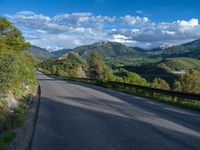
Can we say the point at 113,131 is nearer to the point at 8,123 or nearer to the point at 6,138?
the point at 6,138

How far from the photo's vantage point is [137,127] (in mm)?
10180

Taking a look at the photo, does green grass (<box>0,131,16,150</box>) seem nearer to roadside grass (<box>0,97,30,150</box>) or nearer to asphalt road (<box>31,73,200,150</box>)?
roadside grass (<box>0,97,30,150</box>)

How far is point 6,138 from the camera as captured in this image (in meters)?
8.75

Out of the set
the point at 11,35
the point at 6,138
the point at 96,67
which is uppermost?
the point at 11,35

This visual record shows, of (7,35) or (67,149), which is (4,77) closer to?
(67,149)

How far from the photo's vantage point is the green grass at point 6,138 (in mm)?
7884

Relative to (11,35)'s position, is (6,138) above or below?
below

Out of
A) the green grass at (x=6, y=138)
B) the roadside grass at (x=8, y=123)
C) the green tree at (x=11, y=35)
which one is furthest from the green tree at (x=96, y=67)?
the green grass at (x=6, y=138)

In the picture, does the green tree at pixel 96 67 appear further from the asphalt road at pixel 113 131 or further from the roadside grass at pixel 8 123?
the roadside grass at pixel 8 123

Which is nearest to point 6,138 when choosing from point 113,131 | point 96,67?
point 113,131

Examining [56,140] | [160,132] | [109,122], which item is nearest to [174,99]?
[109,122]

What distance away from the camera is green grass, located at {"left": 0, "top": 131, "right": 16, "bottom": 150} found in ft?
25.9

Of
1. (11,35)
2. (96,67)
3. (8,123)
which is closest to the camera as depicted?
(8,123)

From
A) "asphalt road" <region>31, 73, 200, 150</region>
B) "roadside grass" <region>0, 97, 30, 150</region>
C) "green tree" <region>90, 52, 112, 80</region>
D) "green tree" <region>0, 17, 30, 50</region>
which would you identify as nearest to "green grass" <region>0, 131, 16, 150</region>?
"roadside grass" <region>0, 97, 30, 150</region>
